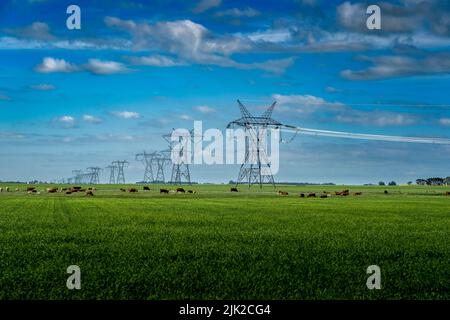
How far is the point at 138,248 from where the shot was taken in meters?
22.4

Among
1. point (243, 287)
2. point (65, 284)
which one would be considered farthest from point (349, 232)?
point (65, 284)

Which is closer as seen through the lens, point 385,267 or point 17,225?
point 385,267

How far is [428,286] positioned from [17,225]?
2599cm

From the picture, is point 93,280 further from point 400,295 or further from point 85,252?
point 400,295

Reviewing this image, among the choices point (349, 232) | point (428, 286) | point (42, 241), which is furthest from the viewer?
point (349, 232)

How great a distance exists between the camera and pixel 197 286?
587 inches

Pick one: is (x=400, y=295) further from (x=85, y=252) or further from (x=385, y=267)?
(x=85, y=252)

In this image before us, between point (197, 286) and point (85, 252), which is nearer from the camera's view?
point (197, 286)

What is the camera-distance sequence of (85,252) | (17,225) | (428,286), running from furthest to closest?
1. (17,225)
2. (85,252)
3. (428,286)

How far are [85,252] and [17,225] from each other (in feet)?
49.6
